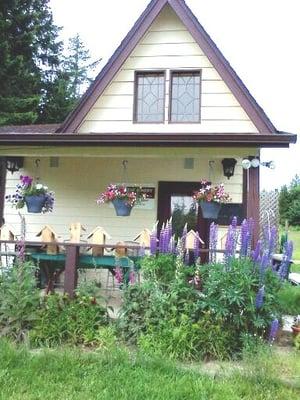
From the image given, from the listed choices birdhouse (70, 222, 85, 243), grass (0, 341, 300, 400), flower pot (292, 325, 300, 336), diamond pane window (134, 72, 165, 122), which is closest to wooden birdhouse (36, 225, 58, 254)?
birdhouse (70, 222, 85, 243)

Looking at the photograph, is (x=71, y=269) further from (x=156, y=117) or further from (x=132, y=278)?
(x=156, y=117)

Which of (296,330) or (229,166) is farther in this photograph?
(229,166)

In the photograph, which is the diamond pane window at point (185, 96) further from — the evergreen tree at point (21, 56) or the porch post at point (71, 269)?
the evergreen tree at point (21, 56)

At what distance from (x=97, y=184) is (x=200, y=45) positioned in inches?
123

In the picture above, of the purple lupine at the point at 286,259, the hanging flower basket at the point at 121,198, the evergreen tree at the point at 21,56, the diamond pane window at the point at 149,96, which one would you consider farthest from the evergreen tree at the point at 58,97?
the purple lupine at the point at 286,259

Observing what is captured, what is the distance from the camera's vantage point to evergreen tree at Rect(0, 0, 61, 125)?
1738cm

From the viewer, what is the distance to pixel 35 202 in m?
7.36

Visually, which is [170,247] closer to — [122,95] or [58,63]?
[122,95]

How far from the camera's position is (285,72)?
2191cm

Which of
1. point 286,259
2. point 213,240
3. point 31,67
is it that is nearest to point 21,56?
point 31,67

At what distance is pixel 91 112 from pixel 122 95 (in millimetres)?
646

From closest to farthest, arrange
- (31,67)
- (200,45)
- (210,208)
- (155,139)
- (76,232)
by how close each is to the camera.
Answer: (76,232)
(155,139)
(210,208)
(200,45)
(31,67)

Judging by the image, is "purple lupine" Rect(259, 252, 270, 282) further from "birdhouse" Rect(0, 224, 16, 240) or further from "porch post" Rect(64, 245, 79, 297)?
"birdhouse" Rect(0, 224, 16, 240)

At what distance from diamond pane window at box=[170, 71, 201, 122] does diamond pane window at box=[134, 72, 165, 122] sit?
0.22m
